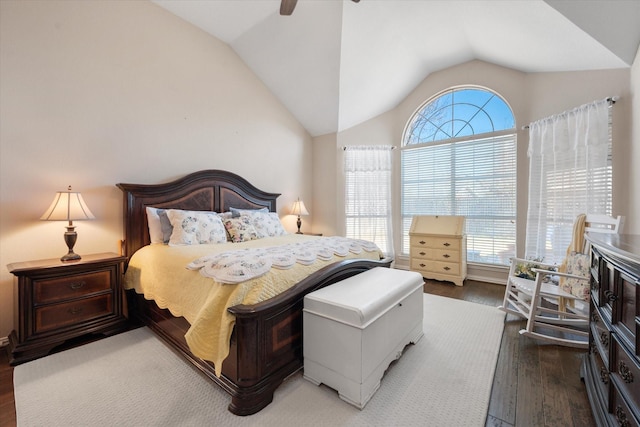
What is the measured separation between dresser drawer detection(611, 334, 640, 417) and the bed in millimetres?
1439

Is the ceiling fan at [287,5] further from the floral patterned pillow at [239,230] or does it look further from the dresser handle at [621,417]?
the dresser handle at [621,417]

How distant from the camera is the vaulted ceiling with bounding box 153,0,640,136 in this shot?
2.40 m

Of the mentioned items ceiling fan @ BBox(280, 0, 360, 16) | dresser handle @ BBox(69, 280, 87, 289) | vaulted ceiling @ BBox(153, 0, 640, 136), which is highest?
vaulted ceiling @ BBox(153, 0, 640, 136)

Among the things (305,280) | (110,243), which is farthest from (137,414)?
(110,243)

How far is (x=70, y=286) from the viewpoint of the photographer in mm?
2148

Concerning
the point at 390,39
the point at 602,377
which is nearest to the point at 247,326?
the point at 602,377

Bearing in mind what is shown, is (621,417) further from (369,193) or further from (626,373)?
(369,193)

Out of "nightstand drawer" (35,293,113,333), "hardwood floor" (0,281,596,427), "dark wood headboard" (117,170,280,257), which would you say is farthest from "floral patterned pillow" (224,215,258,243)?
"hardwood floor" (0,281,596,427)

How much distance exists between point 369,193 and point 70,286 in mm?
3977

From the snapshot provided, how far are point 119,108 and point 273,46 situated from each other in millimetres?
1998

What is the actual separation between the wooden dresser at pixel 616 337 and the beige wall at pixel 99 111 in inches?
143

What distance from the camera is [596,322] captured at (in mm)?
1453

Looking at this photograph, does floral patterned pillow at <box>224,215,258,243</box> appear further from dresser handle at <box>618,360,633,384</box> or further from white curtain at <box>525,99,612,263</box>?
white curtain at <box>525,99,612,263</box>

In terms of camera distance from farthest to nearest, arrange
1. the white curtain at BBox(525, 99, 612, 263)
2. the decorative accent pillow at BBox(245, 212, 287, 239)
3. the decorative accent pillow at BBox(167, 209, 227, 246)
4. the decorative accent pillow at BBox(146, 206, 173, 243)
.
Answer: the decorative accent pillow at BBox(245, 212, 287, 239)
the white curtain at BBox(525, 99, 612, 263)
the decorative accent pillow at BBox(146, 206, 173, 243)
the decorative accent pillow at BBox(167, 209, 227, 246)
